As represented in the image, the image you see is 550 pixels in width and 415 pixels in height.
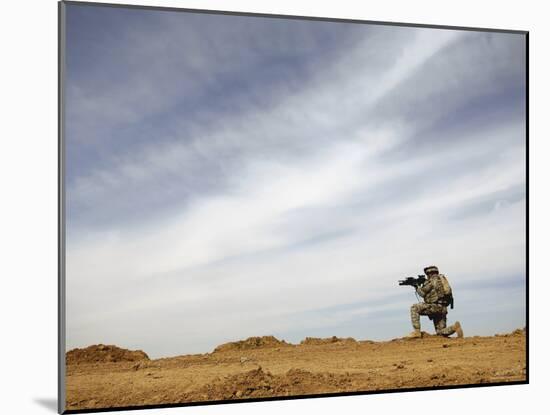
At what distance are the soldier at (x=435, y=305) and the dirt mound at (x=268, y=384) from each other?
0.82 m

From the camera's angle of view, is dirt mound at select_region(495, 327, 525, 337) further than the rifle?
Yes

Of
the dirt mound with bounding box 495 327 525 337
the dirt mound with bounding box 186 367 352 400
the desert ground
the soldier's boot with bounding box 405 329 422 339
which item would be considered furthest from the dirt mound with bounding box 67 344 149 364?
the dirt mound with bounding box 495 327 525 337

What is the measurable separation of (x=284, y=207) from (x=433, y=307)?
1592 mm

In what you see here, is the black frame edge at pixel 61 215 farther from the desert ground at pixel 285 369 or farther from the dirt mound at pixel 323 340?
the dirt mound at pixel 323 340

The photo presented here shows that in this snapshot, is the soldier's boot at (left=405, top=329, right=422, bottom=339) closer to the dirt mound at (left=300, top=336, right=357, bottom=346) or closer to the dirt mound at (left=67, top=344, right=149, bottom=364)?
the dirt mound at (left=300, top=336, right=357, bottom=346)

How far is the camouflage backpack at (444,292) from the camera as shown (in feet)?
23.3

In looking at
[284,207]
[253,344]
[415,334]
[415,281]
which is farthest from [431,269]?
[253,344]

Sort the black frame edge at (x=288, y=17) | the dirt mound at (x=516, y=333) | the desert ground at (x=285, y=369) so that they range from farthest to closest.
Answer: the dirt mound at (x=516, y=333)
the black frame edge at (x=288, y=17)
the desert ground at (x=285, y=369)

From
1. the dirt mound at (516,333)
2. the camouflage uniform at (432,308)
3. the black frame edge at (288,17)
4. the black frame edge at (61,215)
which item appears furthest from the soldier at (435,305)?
the black frame edge at (61,215)

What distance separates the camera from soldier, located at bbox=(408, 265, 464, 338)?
7047 mm

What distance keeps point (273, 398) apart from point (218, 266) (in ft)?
3.86

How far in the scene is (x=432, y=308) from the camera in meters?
7.14

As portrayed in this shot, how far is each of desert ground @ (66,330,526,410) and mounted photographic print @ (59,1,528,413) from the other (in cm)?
2

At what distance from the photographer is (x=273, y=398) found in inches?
265
